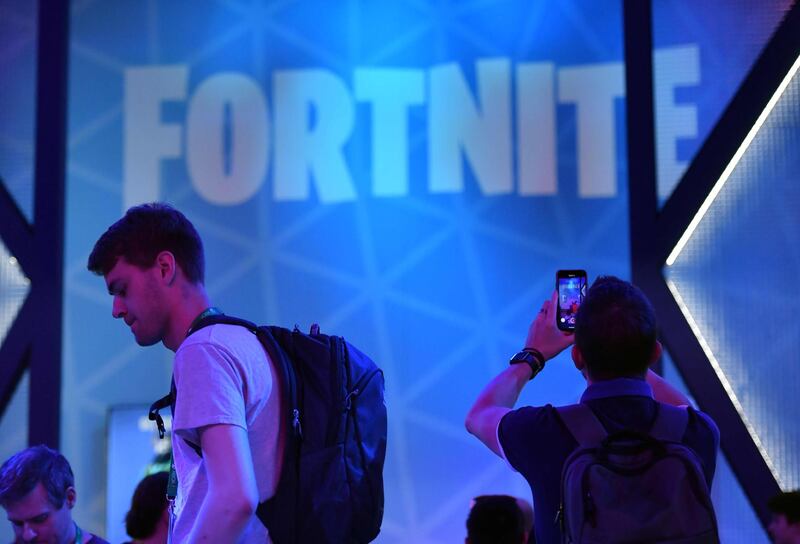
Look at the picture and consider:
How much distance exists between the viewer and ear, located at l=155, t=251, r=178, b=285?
79.8 inches

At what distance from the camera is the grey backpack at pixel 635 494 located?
1799 mm

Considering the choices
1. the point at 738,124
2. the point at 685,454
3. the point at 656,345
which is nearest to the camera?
the point at 685,454

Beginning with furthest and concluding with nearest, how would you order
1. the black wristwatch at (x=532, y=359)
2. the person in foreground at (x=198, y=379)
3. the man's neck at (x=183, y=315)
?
the black wristwatch at (x=532, y=359) → the man's neck at (x=183, y=315) → the person in foreground at (x=198, y=379)

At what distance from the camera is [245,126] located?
5.29 m

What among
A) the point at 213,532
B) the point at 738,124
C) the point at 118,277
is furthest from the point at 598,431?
the point at 738,124

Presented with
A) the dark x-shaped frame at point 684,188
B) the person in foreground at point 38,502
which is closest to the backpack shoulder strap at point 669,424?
the person in foreground at point 38,502

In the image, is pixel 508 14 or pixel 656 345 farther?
pixel 508 14

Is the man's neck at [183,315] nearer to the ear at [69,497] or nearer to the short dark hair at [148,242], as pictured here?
the short dark hair at [148,242]

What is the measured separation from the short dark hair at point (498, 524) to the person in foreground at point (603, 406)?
1.19 meters

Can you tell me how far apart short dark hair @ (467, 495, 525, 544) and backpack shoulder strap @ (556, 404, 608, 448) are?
4.24 feet

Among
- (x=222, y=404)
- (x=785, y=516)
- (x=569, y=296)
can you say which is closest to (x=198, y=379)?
(x=222, y=404)

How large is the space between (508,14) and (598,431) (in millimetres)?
3594

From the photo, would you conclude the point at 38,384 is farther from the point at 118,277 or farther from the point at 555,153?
the point at 118,277

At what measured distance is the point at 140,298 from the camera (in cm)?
202
